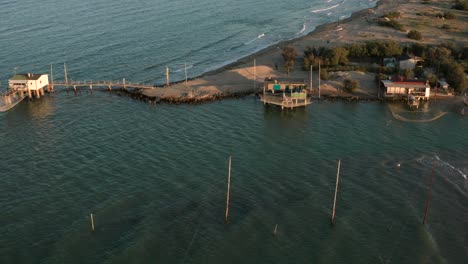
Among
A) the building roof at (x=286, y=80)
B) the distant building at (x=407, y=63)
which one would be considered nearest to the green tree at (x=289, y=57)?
the building roof at (x=286, y=80)

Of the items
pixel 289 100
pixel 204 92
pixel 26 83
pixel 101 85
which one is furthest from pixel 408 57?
pixel 26 83

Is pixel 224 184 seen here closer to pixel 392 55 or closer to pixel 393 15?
pixel 392 55

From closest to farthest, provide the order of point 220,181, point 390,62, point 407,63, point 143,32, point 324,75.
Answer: point 220,181
point 324,75
point 407,63
point 390,62
point 143,32

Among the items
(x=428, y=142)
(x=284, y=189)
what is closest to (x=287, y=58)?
(x=428, y=142)

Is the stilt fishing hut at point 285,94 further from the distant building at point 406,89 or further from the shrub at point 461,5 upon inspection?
the shrub at point 461,5

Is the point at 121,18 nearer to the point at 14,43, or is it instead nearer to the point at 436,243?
the point at 14,43
